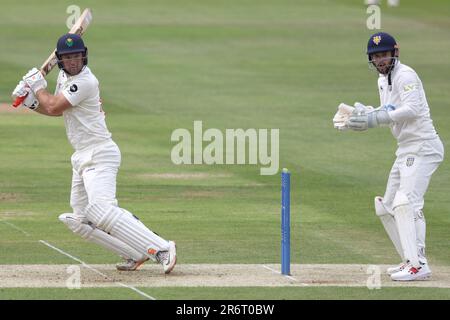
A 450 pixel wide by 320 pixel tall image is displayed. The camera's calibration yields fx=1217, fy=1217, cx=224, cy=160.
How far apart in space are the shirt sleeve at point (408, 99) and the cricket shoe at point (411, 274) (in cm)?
129

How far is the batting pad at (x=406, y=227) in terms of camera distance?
10.5 metres

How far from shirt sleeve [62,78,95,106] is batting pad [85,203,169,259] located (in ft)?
3.10

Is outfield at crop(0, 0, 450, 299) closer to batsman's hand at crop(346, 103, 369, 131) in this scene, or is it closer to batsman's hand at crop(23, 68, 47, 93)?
batsman's hand at crop(346, 103, 369, 131)

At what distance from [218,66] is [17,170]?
14046 mm

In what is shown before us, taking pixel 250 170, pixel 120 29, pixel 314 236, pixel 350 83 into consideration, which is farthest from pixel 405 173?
pixel 120 29

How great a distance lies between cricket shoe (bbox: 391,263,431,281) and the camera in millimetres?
10453

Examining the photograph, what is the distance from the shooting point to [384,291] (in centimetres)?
997

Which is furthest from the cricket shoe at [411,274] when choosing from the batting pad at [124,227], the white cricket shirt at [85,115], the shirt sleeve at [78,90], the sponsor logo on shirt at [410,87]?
the shirt sleeve at [78,90]

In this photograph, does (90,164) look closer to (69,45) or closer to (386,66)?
(69,45)

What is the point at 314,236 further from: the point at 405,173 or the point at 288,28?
the point at 288,28

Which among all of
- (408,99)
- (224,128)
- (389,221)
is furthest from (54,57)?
(224,128)

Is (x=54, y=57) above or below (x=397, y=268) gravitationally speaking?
above

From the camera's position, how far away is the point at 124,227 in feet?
34.8

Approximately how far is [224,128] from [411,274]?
1203 centimetres
